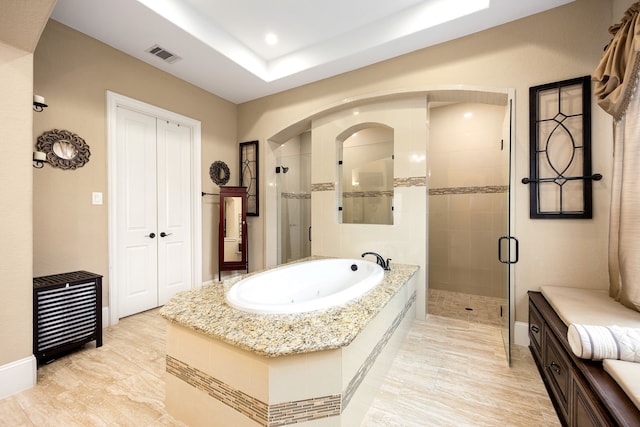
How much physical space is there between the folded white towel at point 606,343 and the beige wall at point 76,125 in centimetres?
361

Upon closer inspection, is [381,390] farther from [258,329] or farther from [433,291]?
[433,291]

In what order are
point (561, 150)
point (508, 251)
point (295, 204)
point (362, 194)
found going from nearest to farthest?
1. point (508, 251)
2. point (561, 150)
3. point (362, 194)
4. point (295, 204)

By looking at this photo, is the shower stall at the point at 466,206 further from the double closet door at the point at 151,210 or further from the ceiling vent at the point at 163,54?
the ceiling vent at the point at 163,54

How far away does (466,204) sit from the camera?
3.74 metres

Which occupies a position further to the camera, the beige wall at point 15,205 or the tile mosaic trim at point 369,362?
the beige wall at point 15,205

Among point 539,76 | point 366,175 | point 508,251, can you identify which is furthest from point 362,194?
point 539,76

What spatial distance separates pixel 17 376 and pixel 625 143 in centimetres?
396

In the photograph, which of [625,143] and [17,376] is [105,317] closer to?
[17,376]

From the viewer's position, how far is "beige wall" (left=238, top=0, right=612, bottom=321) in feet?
6.84

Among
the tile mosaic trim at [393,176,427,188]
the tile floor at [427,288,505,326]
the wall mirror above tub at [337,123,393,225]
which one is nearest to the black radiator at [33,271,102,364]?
the wall mirror above tub at [337,123,393,225]

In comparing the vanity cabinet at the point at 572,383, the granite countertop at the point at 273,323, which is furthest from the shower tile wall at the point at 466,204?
the granite countertop at the point at 273,323

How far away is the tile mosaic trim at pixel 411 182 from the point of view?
282 centimetres

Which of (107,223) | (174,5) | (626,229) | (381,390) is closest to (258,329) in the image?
(381,390)

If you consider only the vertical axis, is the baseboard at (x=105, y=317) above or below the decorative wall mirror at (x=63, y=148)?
below
